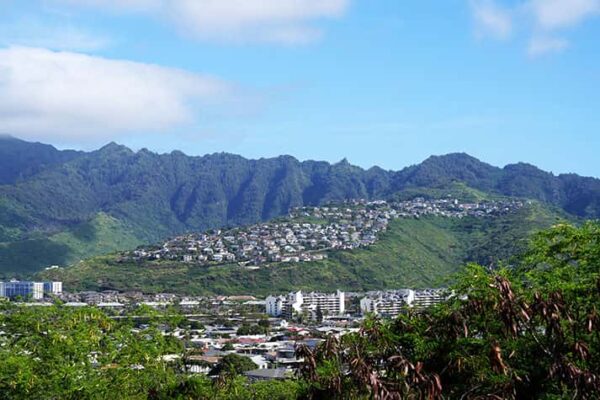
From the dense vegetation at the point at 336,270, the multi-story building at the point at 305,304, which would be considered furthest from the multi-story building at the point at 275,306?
the dense vegetation at the point at 336,270

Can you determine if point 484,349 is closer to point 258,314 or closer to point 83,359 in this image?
point 83,359

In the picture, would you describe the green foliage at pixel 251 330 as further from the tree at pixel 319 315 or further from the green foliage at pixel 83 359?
the green foliage at pixel 83 359

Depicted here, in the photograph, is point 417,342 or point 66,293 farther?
point 66,293

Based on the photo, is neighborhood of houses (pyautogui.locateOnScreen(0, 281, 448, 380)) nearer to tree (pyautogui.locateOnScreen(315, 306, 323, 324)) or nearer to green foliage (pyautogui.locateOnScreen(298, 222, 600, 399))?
tree (pyautogui.locateOnScreen(315, 306, 323, 324))

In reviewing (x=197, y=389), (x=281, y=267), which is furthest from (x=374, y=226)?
(x=197, y=389)

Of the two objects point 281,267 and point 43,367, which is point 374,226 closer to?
point 281,267
